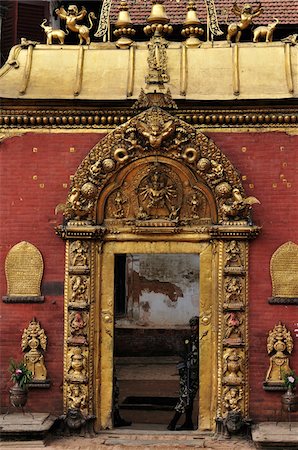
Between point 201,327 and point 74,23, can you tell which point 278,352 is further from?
point 74,23

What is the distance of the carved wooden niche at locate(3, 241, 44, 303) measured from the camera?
37.0 feet

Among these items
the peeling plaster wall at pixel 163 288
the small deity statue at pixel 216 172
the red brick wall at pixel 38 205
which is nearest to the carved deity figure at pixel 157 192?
the small deity statue at pixel 216 172

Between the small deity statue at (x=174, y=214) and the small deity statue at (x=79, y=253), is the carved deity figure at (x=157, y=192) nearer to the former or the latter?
the small deity statue at (x=174, y=214)

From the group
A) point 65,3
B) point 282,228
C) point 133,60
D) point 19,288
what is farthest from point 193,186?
point 65,3

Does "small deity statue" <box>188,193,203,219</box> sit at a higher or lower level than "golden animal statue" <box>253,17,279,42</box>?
lower

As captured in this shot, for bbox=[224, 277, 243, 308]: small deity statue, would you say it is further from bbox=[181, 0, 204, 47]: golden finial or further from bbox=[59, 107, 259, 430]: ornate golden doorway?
bbox=[181, 0, 204, 47]: golden finial

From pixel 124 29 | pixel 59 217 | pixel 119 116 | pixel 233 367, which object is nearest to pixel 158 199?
pixel 119 116

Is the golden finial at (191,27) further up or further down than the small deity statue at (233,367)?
further up

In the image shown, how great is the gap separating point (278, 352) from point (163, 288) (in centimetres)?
1110

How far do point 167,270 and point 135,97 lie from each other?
1125 centimetres

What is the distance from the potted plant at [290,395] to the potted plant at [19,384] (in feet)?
11.5

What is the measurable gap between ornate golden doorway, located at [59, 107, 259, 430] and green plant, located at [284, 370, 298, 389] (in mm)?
597

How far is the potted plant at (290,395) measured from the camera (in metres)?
10.5

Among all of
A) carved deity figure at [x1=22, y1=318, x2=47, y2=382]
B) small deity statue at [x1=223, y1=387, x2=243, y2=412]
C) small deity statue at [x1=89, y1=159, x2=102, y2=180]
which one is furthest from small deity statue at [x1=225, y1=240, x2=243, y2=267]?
carved deity figure at [x1=22, y1=318, x2=47, y2=382]
